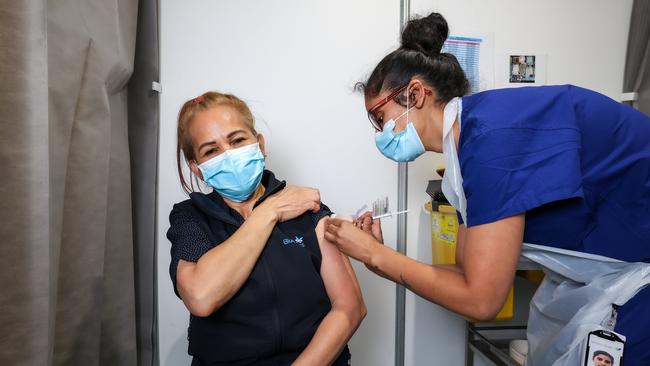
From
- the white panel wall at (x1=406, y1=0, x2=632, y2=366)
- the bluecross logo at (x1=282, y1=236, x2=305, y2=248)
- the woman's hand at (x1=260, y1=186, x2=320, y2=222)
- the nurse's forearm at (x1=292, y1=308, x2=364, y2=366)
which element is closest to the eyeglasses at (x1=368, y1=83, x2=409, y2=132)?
the woman's hand at (x1=260, y1=186, x2=320, y2=222)

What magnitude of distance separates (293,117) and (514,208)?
1.06 meters

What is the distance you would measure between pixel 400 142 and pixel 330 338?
0.55m

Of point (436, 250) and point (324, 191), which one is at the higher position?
point (324, 191)

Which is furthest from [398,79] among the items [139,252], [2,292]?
[139,252]

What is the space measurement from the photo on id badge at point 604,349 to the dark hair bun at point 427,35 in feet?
2.53

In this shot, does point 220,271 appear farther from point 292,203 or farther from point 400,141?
point 400,141

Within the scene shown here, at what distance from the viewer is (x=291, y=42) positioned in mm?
1622

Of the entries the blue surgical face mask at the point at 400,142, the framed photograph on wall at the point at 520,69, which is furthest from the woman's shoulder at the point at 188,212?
the framed photograph on wall at the point at 520,69

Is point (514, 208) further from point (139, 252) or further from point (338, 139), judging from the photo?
point (139, 252)

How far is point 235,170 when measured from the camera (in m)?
1.08

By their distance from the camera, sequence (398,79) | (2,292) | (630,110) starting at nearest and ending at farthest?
(2,292) < (630,110) < (398,79)

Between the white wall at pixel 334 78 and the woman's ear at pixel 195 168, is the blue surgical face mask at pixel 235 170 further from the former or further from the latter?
the white wall at pixel 334 78

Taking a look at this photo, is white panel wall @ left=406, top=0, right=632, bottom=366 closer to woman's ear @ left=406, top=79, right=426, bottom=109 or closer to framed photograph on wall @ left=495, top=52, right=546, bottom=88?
framed photograph on wall @ left=495, top=52, right=546, bottom=88

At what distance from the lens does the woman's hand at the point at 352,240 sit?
0.97 metres
